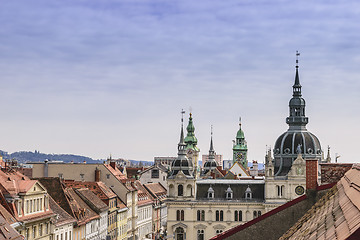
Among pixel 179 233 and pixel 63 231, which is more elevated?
pixel 63 231

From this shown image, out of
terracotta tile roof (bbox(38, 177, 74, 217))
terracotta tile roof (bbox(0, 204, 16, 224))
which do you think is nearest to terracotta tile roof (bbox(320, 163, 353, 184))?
terracotta tile roof (bbox(0, 204, 16, 224))

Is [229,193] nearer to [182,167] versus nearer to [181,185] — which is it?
[181,185]

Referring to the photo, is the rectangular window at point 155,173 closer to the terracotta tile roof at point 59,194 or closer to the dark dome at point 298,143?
the dark dome at point 298,143

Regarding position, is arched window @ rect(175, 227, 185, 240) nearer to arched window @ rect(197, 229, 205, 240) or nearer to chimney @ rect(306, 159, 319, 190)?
arched window @ rect(197, 229, 205, 240)

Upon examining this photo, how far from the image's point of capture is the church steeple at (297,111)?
411ft

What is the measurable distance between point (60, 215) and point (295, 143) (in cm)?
6706

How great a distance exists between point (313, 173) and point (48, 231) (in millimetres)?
37057

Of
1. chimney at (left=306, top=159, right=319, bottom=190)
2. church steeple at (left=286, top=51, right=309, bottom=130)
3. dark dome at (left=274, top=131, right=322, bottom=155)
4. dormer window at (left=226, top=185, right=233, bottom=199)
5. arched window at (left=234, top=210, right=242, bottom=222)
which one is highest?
church steeple at (left=286, top=51, right=309, bottom=130)

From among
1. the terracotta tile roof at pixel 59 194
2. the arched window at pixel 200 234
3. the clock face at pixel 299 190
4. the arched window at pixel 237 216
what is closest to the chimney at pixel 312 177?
the terracotta tile roof at pixel 59 194

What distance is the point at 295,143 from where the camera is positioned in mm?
123188

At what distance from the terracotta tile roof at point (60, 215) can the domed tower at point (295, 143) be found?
6210cm

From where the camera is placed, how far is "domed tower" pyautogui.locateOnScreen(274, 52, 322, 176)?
12206cm

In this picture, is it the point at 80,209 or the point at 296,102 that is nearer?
the point at 80,209

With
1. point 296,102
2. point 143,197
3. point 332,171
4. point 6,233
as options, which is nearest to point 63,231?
point 6,233
